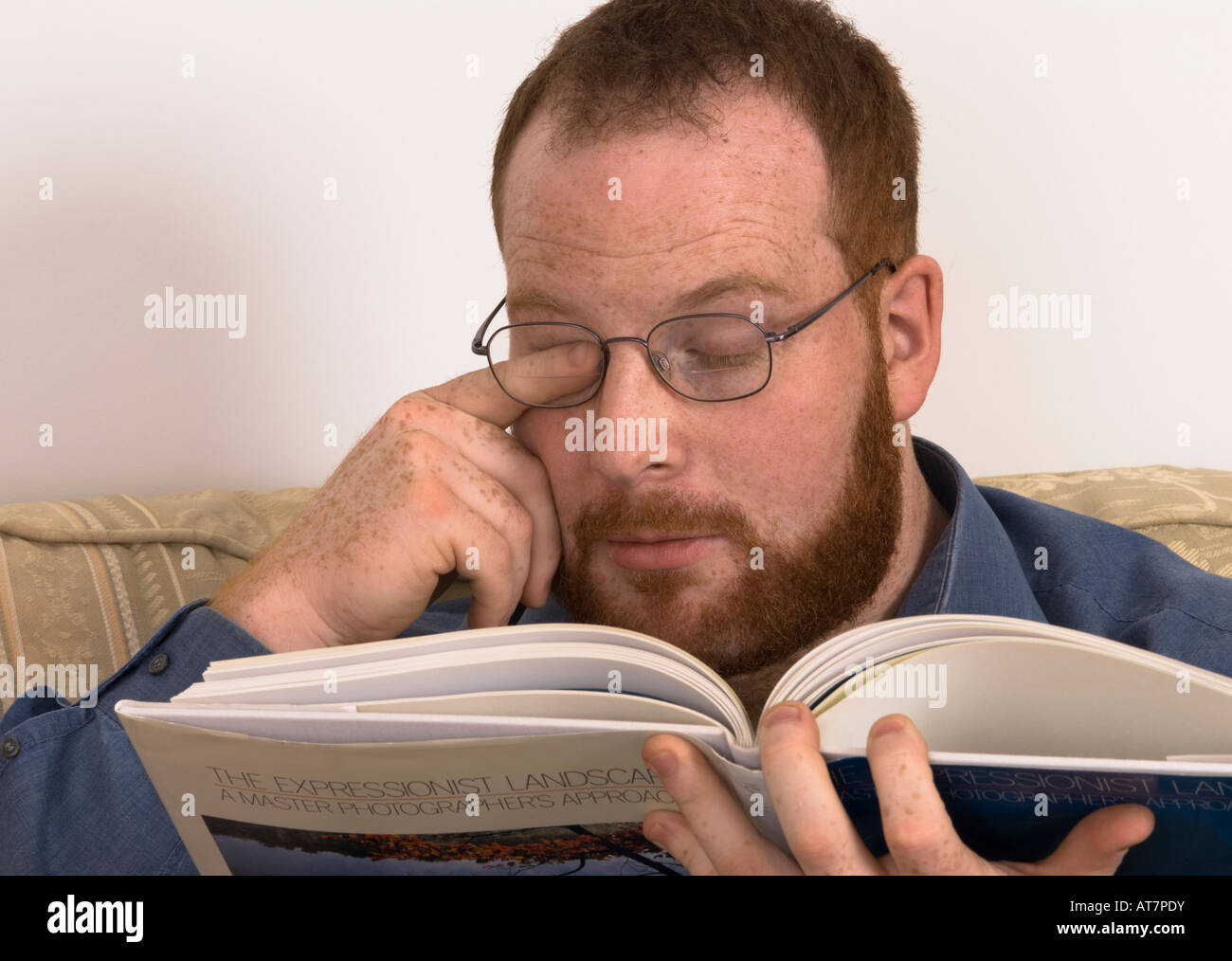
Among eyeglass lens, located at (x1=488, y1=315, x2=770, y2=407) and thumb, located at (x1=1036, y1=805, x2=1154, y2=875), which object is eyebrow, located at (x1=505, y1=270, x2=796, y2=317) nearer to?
eyeglass lens, located at (x1=488, y1=315, x2=770, y2=407)

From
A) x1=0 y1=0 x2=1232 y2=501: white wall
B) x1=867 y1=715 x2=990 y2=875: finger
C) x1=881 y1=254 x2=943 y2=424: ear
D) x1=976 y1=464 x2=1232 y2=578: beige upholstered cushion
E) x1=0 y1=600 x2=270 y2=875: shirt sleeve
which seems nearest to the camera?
x1=867 y1=715 x2=990 y2=875: finger

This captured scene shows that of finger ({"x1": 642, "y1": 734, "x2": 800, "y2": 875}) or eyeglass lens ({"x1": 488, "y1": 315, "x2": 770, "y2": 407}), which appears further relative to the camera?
eyeglass lens ({"x1": 488, "y1": 315, "x2": 770, "y2": 407})

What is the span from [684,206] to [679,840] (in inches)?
30.9

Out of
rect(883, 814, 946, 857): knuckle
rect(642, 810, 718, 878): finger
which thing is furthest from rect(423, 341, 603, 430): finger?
rect(883, 814, 946, 857): knuckle

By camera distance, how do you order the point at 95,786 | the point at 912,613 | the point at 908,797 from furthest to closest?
1. the point at 912,613
2. the point at 95,786
3. the point at 908,797

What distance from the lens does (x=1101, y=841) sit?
33.7 inches

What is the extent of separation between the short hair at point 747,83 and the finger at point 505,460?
0.39 metres

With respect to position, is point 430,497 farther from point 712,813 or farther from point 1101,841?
point 1101,841

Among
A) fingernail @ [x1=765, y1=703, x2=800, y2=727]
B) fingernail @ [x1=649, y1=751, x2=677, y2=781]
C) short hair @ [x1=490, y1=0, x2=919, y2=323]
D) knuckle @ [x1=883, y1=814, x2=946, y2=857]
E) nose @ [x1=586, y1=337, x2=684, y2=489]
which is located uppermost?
short hair @ [x1=490, y1=0, x2=919, y2=323]

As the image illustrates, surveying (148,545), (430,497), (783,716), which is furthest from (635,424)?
(148,545)

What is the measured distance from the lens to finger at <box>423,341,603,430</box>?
143 centimetres

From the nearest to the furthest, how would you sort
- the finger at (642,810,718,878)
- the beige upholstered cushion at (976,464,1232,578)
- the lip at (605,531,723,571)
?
the finger at (642,810,718,878) < the lip at (605,531,723,571) < the beige upholstered cushion at (976,464,1232,578)
